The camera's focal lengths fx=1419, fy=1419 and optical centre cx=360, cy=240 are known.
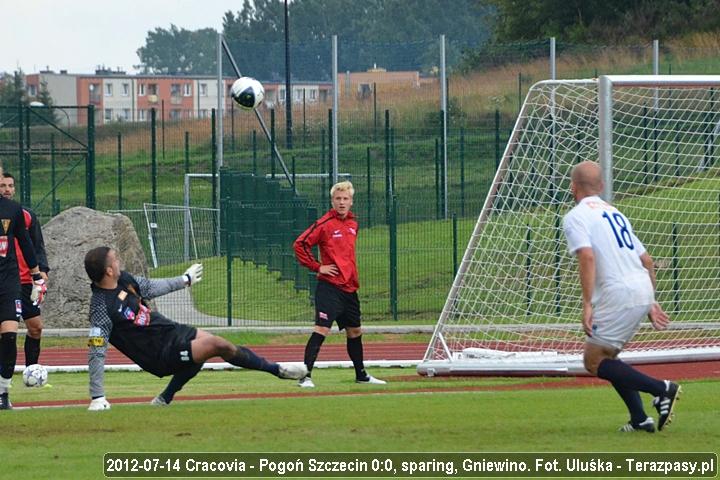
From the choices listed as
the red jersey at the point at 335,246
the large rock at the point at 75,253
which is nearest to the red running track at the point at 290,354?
the large rock at the point at 75,253

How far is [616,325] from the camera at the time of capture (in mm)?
9336

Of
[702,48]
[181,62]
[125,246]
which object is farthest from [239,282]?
[181,62]

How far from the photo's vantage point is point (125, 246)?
2311 centimetres

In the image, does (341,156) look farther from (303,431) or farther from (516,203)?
(303,431)

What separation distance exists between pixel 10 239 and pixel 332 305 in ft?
11.3

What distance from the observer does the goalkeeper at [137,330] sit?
11047 mm

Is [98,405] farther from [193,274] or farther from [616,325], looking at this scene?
[616,325]

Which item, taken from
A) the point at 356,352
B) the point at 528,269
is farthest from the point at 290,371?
the point at 528,269

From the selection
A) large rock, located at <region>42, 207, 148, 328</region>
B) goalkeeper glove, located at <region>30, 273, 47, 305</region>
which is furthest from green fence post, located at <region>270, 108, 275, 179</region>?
goalkeeper glove, located at <region>30, 273, 47, 305</region>

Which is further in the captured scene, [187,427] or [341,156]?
[341,156]

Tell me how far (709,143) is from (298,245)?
24.3 ft

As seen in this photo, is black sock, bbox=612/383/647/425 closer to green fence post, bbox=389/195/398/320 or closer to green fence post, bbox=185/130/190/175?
green fence post, bbox=389/195/398/320

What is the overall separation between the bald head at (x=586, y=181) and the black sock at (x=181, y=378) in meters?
3.47

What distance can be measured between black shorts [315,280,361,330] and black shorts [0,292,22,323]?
317 centimetres
